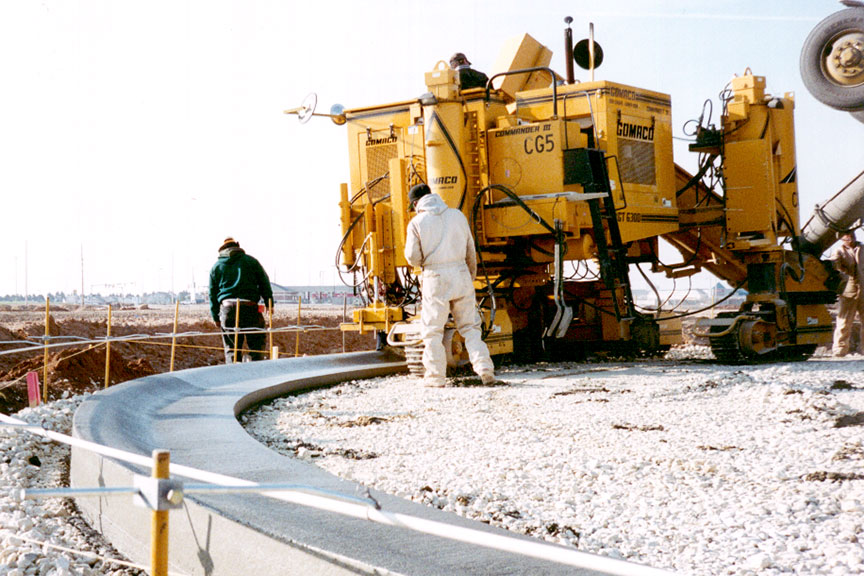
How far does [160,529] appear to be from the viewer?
2.01 meters

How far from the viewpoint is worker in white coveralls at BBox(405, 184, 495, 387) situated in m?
7.79

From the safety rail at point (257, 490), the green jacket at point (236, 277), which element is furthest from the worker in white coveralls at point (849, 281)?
the safety rail at point (257, 490)

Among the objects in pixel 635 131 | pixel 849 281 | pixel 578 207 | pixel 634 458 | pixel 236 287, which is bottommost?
pixel 634 458

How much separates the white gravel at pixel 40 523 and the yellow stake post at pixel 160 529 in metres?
1.29

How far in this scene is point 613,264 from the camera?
9852mm

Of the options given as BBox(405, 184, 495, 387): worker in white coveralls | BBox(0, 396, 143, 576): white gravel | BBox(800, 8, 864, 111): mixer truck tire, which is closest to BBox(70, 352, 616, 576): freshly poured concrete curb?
BBox(0, 396, 143, 576): white gravel

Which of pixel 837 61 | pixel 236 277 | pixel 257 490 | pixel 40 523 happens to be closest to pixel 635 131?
pixel 837 61

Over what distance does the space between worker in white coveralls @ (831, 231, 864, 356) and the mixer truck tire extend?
104 inches

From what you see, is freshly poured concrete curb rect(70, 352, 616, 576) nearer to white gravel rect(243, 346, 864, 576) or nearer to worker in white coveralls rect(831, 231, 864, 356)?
white gravel rect(243, 346, 864, 576)

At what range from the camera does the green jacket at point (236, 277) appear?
1060 centimetres

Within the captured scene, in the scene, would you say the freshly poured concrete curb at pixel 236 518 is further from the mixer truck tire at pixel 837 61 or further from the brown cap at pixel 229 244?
the mixer truck tire at pixel 837 61

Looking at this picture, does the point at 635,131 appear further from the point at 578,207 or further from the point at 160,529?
the point at 160,529

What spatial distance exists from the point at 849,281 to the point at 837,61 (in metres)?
3.98

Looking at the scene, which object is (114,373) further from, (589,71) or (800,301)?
(800,301)
